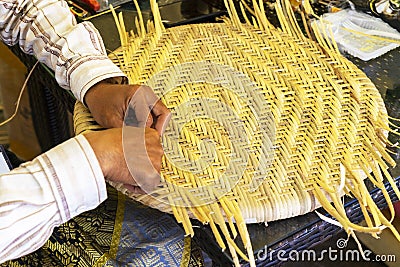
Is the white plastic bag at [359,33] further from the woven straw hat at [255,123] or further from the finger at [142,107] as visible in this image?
the finger at [142,107]

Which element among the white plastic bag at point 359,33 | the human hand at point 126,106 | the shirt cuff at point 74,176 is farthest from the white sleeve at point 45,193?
the white plastic bag at point 359,33

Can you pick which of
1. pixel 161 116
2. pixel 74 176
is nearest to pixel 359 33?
pixel 161 116

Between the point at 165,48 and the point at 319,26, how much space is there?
0.33 meters

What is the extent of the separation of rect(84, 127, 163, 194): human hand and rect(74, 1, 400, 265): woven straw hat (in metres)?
0.02

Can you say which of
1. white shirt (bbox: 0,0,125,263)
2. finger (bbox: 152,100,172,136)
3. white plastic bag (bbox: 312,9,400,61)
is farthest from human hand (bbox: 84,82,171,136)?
white plastic bag (bbox: 312,9,400,61)

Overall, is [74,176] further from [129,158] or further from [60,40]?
[60,40]

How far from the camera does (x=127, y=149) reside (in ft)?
2.71

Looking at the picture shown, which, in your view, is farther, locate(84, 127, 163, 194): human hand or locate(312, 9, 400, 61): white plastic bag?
locate(312, 9, 400, 61): white plastic bag

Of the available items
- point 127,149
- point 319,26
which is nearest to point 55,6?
point 127,149

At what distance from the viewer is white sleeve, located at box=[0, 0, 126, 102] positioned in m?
0.97

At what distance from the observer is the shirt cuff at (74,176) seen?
768 mm

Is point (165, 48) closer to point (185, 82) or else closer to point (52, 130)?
point (185, 82)

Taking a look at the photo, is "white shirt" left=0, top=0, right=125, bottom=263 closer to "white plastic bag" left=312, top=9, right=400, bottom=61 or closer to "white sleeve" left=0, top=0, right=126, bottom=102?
"white sleeve" left=0, top=0, right=126, bottom=102

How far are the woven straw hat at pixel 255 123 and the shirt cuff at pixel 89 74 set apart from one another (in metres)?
0.03
